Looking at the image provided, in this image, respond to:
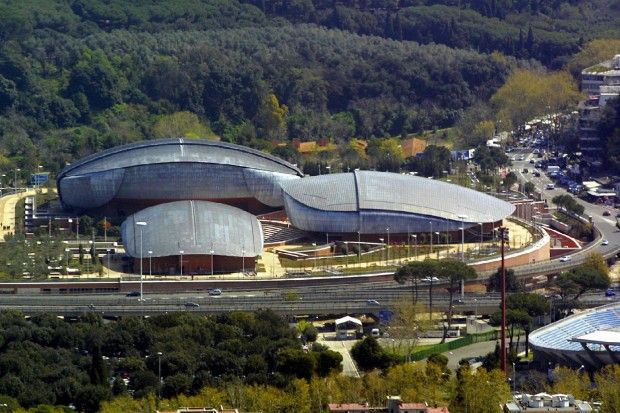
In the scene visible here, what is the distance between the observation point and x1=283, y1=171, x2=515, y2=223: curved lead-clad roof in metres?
90.1

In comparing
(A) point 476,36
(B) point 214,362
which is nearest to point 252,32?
(A) point 476,36

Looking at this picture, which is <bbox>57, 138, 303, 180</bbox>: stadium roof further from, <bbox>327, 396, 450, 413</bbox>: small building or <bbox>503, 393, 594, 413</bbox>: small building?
<bbox>503, 393, 594, 413</bbox>: small building

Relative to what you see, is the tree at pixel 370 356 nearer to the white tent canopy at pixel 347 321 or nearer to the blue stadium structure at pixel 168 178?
the white tent canopy at pixel 347 321

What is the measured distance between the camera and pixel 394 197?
3565 inches

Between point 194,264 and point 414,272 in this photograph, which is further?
point 194,264

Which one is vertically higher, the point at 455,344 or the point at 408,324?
the point at 408,324

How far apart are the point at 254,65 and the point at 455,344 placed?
176 feet

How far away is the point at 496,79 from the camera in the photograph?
417ft

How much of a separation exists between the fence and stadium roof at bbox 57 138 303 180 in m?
21.5

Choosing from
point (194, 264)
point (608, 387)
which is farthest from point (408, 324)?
point (194, 264)

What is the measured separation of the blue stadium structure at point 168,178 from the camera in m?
93.6

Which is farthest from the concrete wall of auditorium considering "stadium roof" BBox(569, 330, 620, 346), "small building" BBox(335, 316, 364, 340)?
"stadium roof" BBox(569, 330, 620, 346)

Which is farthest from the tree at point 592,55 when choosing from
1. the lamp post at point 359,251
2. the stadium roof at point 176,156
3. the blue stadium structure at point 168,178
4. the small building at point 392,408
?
the small building at point 392,408

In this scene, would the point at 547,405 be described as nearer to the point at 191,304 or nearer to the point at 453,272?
the point at 191,304
